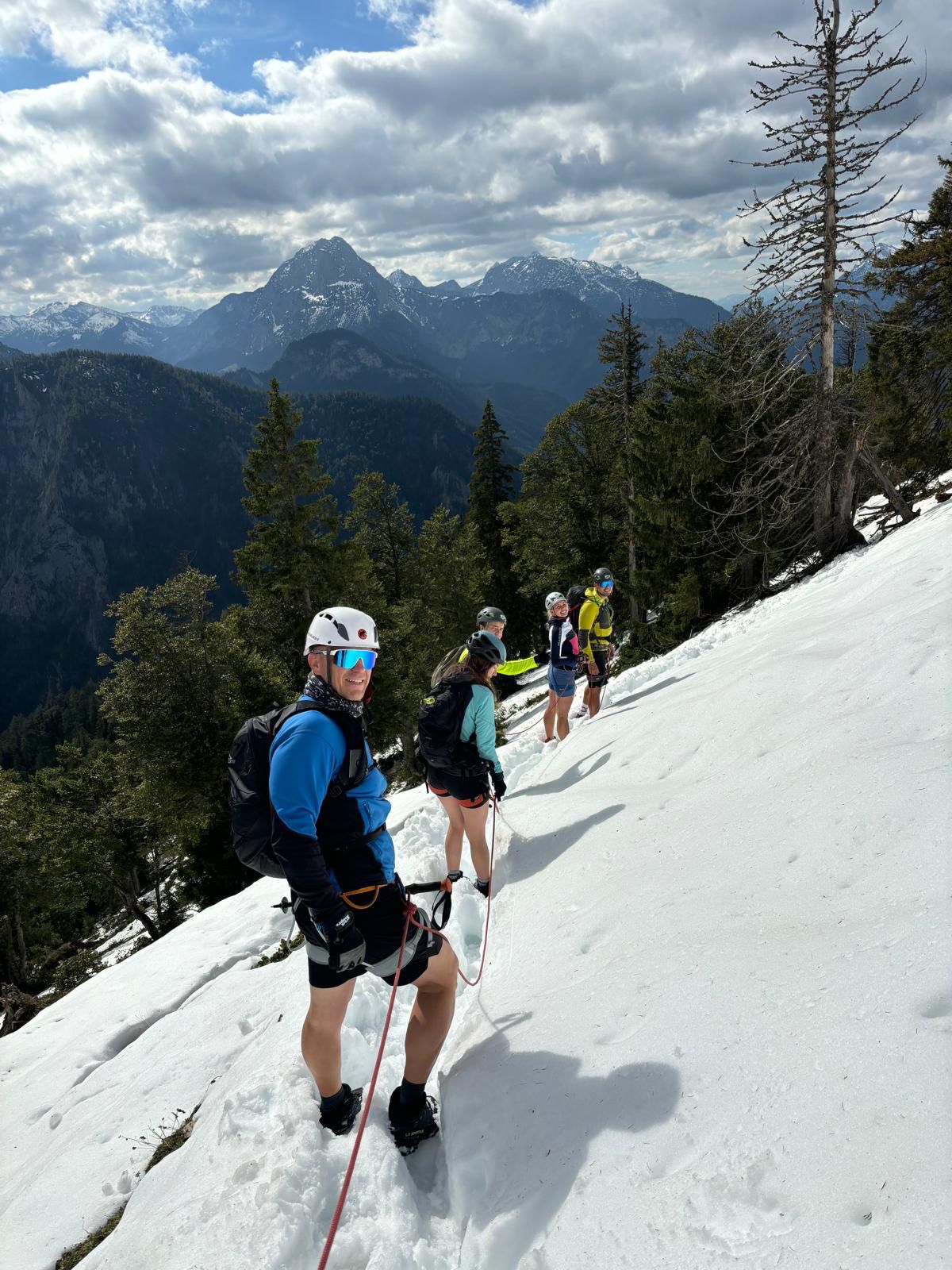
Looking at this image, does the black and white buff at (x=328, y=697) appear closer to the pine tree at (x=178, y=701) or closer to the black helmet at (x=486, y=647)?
the black helmet at (x=486, y=647)

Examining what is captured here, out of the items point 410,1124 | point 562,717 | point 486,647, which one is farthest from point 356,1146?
point 562,717

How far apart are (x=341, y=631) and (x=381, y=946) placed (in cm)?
171

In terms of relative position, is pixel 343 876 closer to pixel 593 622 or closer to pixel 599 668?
pixel 593 622

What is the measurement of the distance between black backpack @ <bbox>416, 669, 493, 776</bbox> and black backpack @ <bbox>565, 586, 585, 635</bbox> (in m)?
4.75

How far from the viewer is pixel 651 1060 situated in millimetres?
3402

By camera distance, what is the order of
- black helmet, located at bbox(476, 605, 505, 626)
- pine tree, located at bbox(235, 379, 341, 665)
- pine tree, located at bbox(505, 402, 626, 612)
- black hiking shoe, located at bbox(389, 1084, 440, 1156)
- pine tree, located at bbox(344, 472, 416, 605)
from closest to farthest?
black hiking shoe, located at bbox(389, 1084, 440, 1156) → black helmet, located at bbox(476, 605, 505, 626) → pine tree, located at bbox(235, 379, 341, 665) → pine tree, located at bbox(505, 402, 626, 612) → pine tree, located at bbox(344, 472, 416, 605)

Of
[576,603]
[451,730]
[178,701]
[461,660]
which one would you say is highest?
[461,660]

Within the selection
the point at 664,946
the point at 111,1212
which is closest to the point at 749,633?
the point at 664,946

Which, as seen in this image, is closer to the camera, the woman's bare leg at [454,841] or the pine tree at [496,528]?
the woman's bare leg at [454,841]

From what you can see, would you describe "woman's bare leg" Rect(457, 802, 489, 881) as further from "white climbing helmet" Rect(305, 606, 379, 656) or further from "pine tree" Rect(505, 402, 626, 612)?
"pine tree" Rect(505, 402, 626, 612)

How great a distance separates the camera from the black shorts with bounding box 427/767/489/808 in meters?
6.21

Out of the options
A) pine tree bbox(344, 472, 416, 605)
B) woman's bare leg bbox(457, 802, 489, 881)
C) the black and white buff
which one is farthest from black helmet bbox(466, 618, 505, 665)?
pine tree bbox(344, 472, 416, 605)

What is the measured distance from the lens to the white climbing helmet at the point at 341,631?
3.52 m

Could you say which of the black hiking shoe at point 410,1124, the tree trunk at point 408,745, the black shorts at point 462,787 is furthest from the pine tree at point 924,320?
the tree trunk at point 408,745
